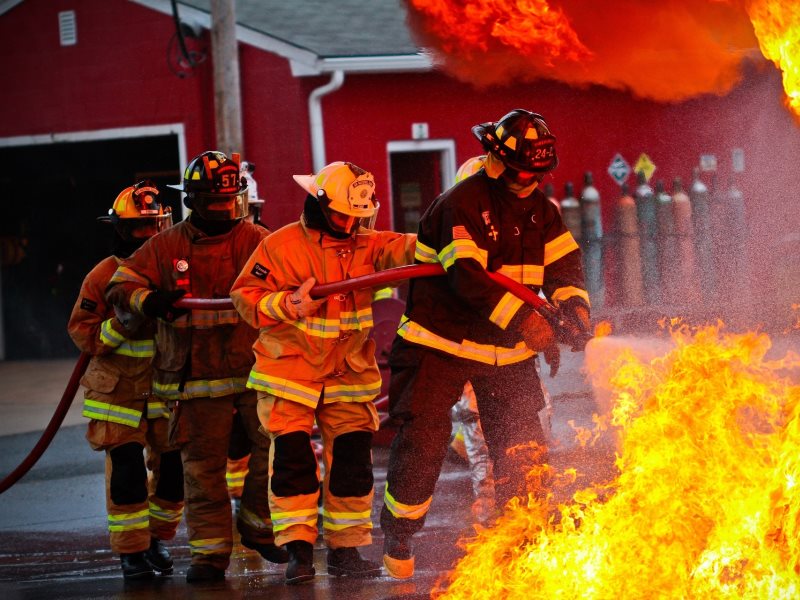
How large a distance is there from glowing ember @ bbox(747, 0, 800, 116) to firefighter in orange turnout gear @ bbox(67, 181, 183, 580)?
10.8ft

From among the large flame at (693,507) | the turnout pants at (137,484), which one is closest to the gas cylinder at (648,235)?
the turnout pants at (137,484)

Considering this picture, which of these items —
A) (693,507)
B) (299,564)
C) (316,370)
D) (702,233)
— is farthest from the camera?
(702,233)

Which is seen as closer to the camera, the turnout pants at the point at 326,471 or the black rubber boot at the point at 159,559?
the turnout pants at the point at 326,471

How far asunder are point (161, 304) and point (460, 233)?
1538 millimetres

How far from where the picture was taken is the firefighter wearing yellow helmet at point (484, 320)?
5301 millimetres

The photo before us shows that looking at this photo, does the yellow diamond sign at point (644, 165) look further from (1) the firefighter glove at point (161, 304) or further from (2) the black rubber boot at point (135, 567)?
(2) the black rubber boot at point (135, 567)

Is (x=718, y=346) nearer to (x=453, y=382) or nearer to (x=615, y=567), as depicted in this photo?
(x=615, y=567)

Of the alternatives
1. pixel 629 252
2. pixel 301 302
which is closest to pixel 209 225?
→ pixel 301 302

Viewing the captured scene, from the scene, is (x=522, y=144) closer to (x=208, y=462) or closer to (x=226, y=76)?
(x=208, y=462)

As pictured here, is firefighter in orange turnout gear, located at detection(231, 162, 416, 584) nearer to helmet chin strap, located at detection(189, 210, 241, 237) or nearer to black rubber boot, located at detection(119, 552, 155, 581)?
helmet chin strap, located at detection(189, 210, 241, 237)

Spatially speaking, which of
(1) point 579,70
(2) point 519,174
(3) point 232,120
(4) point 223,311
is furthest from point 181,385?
(3) point 232,120

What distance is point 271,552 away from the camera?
6219 millimetres

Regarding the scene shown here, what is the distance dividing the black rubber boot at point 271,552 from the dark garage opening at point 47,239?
10.7 metres

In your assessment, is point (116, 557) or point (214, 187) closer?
point (214, 187)
